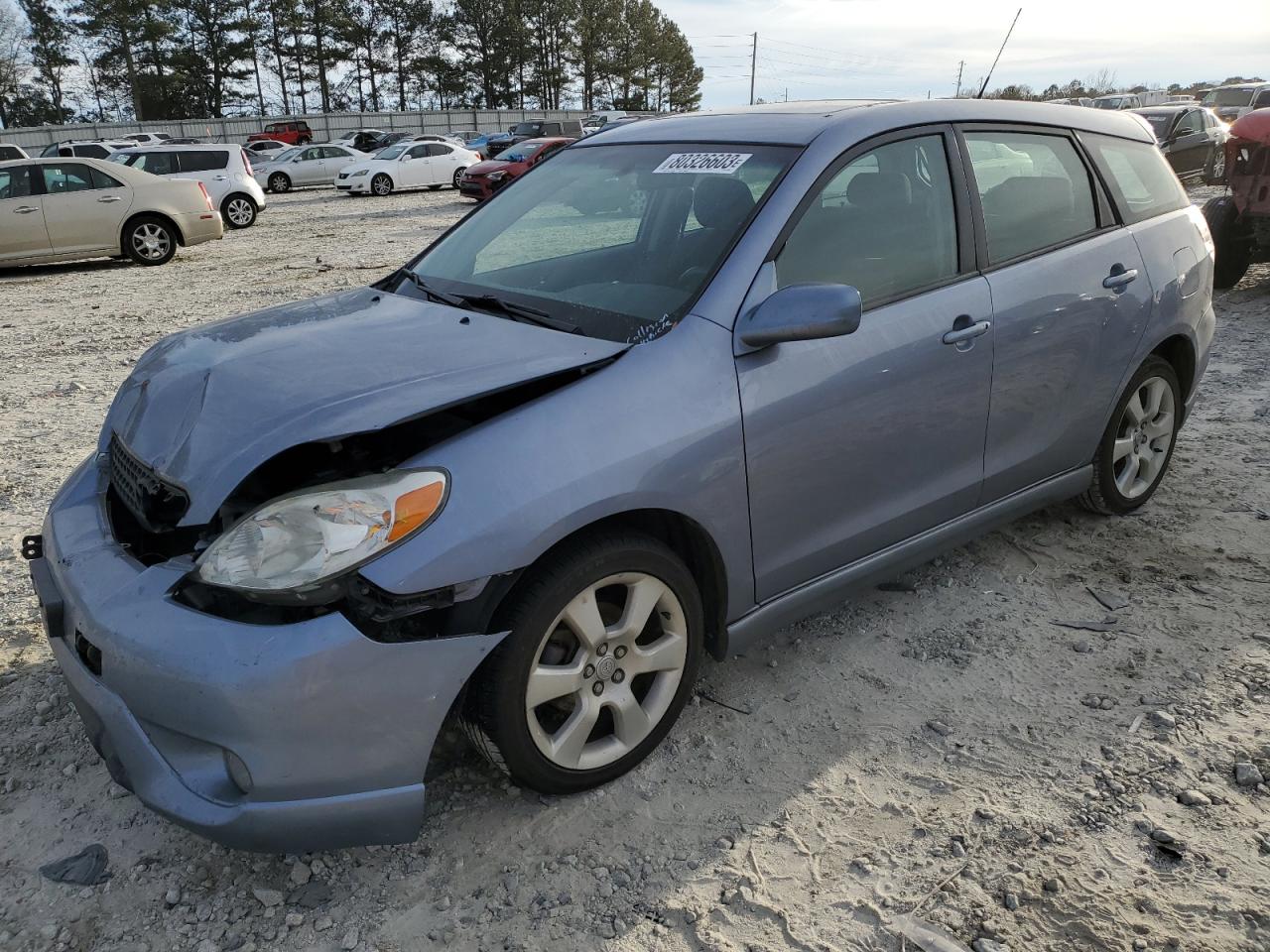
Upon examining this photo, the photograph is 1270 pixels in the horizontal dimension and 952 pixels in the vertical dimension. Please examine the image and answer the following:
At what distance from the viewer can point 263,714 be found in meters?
1.97

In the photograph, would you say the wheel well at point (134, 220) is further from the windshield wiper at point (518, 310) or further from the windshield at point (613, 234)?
the windshield wiper at point (518, 310)

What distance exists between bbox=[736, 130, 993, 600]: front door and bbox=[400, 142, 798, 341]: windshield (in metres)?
0.23

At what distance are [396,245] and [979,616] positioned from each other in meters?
12.2

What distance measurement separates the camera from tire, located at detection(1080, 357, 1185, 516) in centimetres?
391

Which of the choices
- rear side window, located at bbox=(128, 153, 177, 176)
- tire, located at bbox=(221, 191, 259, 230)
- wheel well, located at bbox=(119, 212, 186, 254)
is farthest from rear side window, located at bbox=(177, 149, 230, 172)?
wheel well, located at bbox=(119, 212, 186, 254)

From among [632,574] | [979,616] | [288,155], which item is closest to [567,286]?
[632,574]

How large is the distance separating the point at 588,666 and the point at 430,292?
150 cm

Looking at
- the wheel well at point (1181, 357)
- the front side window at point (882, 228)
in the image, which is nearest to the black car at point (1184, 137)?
the wheel well at point (1181, 357)

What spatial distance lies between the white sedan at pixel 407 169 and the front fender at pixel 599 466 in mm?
24169

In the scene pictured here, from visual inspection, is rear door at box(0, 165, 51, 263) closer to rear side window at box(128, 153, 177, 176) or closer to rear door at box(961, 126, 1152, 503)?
rear side window at box(128, 153, 177, 176)

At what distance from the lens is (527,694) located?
231 cm

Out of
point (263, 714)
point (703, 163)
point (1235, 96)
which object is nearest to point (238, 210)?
point (703, 163)

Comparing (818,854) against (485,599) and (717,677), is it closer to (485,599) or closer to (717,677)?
(717,677)

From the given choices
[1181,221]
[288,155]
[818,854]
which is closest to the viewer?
[818,854]
